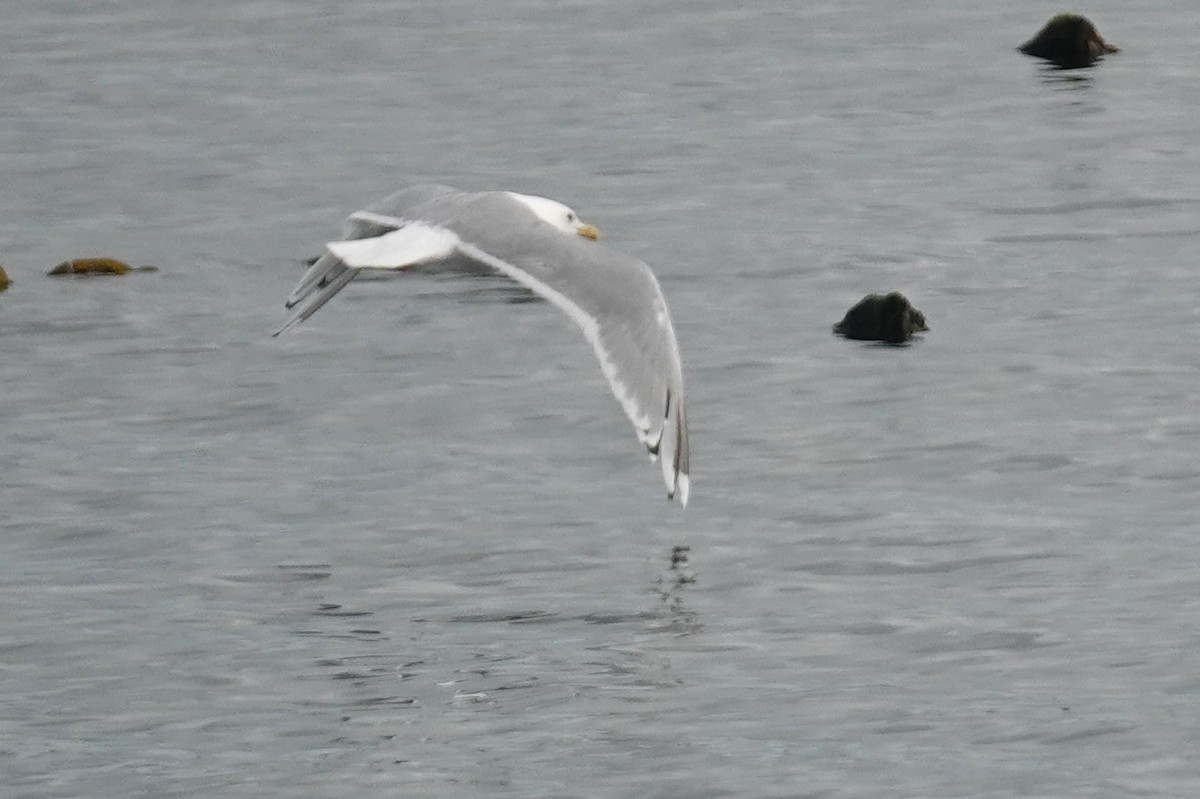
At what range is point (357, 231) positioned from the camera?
659 inches

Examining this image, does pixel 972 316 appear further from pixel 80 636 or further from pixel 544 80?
pixel 544 80

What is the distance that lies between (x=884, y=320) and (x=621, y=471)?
4165 mm

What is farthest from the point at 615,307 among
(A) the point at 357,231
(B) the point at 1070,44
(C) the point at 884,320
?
(B) the point at 1070,44

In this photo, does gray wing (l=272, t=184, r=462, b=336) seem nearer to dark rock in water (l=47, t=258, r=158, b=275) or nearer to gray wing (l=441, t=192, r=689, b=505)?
gray wing (l=441, t=192, r=689, b=505)

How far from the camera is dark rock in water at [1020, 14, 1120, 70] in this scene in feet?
123

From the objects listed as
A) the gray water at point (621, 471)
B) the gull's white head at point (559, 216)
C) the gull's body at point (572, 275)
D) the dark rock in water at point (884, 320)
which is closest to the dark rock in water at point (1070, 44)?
the gray water at point (621, 471)


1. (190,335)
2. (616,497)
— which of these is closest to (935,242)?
(190,335)

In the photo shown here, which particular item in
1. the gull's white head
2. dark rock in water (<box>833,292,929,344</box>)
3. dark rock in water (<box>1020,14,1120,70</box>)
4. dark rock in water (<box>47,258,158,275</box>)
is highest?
the gull's white head

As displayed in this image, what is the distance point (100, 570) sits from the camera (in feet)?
53.5

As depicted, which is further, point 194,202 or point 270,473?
point 194,202

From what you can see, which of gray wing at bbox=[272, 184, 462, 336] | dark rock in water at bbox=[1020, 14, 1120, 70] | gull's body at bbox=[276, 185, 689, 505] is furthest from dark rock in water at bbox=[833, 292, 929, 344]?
dark rock in water at bbox=[1020, 14, 1120, 70]

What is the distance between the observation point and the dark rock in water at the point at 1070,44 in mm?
37406

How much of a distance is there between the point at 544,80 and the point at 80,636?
77.7ft

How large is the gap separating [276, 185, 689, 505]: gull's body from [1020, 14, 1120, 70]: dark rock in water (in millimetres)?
22346
